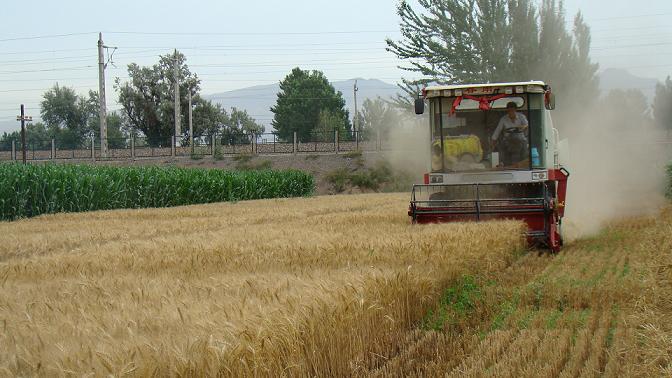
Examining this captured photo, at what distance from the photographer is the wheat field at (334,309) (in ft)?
13.3

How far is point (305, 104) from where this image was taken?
9700 centimetres

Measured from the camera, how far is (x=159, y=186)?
98.5 ft

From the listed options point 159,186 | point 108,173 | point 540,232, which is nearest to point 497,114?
point 540,232

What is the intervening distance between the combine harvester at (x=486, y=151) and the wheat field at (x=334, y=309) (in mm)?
2005

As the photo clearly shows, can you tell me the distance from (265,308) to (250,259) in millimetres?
3290

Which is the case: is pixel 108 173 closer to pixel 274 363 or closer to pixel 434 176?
pixel 434 176

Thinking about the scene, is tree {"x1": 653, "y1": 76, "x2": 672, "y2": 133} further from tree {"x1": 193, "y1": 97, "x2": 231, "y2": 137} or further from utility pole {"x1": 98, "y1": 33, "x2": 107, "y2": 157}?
utility pole {"x1": 98, "y1": 33, "x2": 107, "y2": 157}

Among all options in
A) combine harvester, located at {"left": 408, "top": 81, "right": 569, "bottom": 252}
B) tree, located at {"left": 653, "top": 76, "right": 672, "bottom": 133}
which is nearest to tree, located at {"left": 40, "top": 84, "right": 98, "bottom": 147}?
tree, located at {"left": 653, "top": 76, "right": 672, "bottom": 133}

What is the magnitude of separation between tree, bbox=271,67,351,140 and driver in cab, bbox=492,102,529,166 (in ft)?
267

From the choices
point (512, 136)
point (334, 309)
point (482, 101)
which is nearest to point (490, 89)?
point (482, 101)

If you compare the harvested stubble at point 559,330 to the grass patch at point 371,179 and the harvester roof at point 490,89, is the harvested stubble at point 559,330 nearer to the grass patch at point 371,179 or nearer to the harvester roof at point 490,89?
the harvester roof at point 490,89

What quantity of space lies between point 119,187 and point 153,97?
5342 centimetres

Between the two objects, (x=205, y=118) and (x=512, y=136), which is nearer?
(x=512, y=136)

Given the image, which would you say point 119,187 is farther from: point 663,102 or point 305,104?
point 663,102
